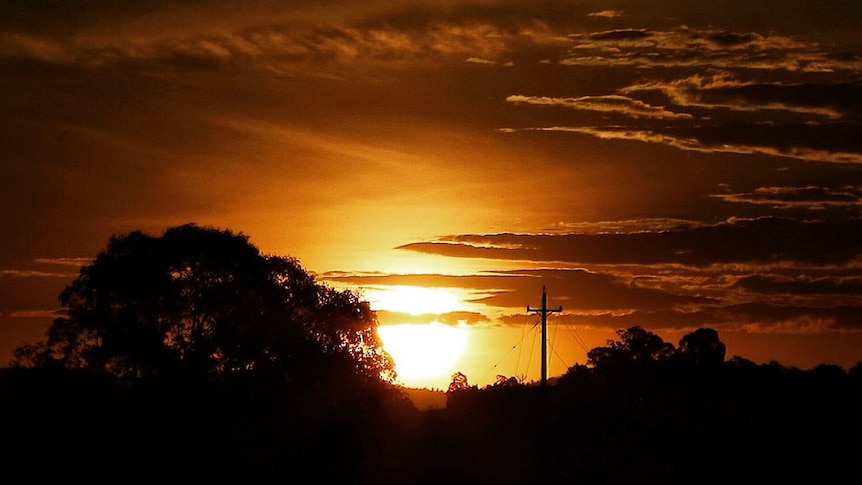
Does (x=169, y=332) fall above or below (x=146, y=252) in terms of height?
below

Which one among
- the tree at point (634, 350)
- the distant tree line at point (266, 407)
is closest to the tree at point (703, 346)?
the tree at point (634, 350)

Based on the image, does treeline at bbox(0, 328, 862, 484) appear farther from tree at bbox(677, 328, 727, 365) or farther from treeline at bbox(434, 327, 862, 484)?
tree at bbox(677, 328, 727, 365)

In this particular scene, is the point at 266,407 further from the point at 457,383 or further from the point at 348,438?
the point at 457,383

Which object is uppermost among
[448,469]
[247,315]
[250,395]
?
[247,315]

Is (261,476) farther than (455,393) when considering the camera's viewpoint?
No

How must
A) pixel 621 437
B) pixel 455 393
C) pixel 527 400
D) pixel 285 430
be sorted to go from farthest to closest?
pixel 455 393, pixel 527 400, pixel 621 437, pixel 285 430

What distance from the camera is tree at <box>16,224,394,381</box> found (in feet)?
161

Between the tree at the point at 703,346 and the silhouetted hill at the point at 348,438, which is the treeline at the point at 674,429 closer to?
the silhouetted hill at the point at 348,438

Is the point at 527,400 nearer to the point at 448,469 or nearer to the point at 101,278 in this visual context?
the point at 448,469

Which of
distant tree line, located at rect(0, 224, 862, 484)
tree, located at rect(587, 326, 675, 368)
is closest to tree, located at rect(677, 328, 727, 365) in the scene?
tree, located at rect(587, 326, 675, 368)

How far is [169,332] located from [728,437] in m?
26.1

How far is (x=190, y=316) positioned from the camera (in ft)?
165

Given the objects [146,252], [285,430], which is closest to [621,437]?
[285,430]

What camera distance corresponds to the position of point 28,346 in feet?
164
